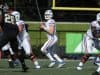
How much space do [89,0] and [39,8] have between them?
1.70 m

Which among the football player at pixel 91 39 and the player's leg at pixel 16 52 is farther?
the football player at pixel 91 39

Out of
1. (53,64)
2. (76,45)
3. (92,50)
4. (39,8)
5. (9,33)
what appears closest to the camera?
(9,33)

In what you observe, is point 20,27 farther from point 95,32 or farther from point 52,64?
point 95,32

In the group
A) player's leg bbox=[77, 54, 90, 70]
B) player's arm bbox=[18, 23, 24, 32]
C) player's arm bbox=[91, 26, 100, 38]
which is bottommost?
player's leg bbox=[77, 54, 90, 70]

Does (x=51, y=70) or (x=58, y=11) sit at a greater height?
(x=58, y=11)

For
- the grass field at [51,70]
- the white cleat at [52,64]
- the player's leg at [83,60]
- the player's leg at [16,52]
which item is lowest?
the white cleat at [52,64]

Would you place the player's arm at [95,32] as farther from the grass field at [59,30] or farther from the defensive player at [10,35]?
the grass field at [59,30]

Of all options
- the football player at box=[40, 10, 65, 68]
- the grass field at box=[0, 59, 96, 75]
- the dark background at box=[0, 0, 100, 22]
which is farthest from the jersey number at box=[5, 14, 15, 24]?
the dark background at box=[0, 0, 100, 22]

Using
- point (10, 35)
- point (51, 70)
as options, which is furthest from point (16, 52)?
point (51, 70)

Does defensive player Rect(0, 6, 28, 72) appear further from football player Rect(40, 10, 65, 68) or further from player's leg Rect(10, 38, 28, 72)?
football player Rect(40, 10, 65, 68)

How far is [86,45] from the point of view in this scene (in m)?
15.7

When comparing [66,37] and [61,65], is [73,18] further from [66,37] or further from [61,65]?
[61,65]

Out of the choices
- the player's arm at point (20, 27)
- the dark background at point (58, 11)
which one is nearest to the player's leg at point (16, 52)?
the player's arm at point (20, 27)

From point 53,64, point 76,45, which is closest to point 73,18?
point 76,45
